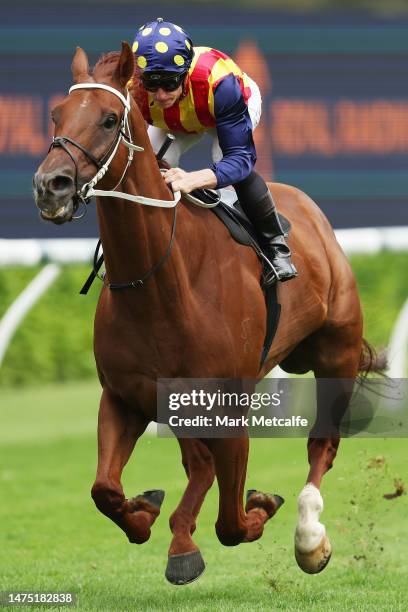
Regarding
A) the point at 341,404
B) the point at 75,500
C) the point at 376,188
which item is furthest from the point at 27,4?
the point at 341,404

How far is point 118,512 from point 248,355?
65 cm

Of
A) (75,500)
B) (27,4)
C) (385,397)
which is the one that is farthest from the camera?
(27,4)

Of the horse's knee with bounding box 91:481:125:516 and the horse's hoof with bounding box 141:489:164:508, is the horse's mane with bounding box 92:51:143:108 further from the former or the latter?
the horse's hoof with bounding box 141:489:164:508

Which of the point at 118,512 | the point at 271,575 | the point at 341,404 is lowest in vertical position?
the point at 271,575

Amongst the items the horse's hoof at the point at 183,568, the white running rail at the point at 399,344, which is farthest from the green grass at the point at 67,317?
the horse's hoof at the point at 183,568

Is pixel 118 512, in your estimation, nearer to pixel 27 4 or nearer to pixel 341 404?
pixel 341 404

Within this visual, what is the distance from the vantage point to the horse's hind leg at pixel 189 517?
449 centimetres

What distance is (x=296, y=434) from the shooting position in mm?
4977

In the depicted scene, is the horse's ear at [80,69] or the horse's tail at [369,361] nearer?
the horse's ear at [80,69]

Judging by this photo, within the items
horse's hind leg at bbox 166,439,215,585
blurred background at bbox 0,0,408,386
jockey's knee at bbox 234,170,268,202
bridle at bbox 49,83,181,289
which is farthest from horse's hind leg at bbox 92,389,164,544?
blurred background at bbox 0,0,408,386

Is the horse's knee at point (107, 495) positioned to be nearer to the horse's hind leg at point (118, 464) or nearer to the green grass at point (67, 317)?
the horse's hind leg at point (118, 464)

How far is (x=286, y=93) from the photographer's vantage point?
9.55 metres

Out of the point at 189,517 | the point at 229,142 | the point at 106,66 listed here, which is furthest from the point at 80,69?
the point at 189,517

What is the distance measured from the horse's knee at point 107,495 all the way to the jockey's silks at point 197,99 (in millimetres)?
1207
